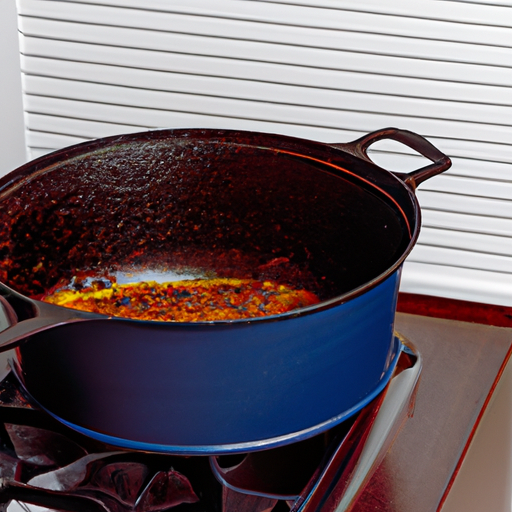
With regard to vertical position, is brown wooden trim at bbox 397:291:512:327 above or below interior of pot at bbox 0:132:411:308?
below

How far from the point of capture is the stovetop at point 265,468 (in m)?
0.60

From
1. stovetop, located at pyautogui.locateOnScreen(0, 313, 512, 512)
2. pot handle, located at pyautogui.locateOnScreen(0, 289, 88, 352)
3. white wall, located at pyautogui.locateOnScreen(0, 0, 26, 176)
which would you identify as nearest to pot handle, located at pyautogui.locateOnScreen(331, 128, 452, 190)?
stovetop, located at pyautogui.locateOnScreen(0, 313, 512, 512)

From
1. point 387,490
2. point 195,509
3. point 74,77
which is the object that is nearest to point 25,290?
point 195,509

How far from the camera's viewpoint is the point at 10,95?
1.31 m

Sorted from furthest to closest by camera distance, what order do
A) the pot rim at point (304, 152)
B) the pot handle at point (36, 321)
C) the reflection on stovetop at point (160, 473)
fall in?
the pot rim at point (304, 152), the reflection on stovetop at point (160, 473), the pot handle at point (36, 321)

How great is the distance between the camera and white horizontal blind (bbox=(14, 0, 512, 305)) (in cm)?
116

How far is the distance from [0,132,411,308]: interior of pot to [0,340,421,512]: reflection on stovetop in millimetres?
190

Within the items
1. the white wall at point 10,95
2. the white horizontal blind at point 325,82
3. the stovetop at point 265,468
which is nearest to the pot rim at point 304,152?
the stovetop at point 265,468

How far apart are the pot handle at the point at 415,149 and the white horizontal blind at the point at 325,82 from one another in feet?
1.40

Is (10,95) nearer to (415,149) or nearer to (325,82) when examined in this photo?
(325,82)

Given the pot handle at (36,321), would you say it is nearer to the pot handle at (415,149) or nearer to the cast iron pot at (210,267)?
Answer: the cast iron pot at (210,267)

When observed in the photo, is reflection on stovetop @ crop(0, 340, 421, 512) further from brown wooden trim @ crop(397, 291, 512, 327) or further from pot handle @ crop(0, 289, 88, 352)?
brown wooden trim @ crop(397, 291, 512, 327)

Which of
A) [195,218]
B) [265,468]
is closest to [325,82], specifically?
[195,218]

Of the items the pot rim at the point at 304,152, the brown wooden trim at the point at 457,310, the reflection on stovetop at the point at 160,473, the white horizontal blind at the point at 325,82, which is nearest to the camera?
the reflection on stovetop at the point at 160,473
